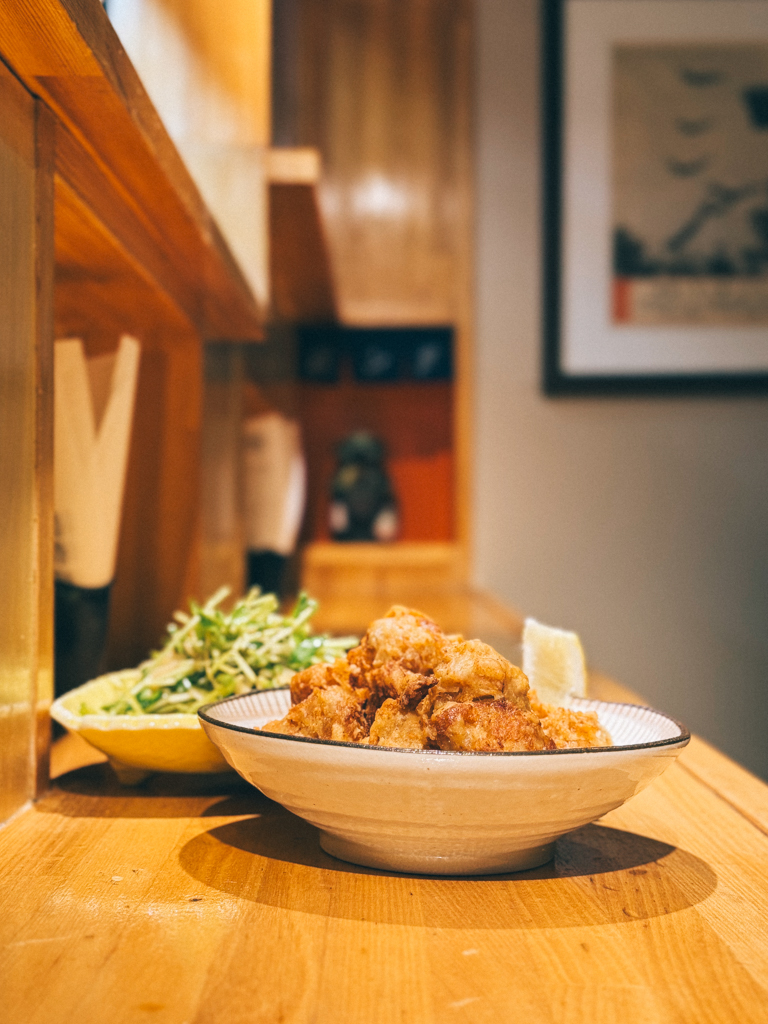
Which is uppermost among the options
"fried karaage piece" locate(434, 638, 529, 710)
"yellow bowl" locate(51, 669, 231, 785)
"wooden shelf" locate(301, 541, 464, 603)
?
"fried karaage piece" locate(434, 638, 529, 710)

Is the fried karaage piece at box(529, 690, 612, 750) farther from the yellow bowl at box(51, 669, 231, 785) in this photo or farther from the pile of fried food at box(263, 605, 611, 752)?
the yellow bowl at box(51, 669, 231, 785)

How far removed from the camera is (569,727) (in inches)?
25.6

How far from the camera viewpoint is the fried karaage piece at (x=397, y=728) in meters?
0.59

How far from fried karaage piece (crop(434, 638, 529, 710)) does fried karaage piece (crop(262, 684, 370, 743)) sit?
0.07 metres

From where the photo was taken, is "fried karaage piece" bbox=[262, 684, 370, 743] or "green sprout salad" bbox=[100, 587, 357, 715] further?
"green sprout salad" bbox=[100, 587, 357, 715]

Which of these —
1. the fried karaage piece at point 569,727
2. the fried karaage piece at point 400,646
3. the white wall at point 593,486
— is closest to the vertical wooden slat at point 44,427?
the fried karaage piece at point 400,646

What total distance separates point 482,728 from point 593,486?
96.7 inches

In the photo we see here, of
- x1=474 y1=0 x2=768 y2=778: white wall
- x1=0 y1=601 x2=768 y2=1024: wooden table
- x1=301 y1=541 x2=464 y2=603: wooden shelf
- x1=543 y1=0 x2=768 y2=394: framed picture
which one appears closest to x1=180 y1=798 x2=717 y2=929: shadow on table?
x1=0 y1=601 x2=768 y2=1024: wooden table

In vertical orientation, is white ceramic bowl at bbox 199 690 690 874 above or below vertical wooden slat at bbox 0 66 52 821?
below

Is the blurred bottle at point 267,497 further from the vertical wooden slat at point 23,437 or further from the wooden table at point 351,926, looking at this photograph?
the wooden table at point 351,926

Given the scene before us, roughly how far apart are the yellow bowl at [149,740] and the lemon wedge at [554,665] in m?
0.28

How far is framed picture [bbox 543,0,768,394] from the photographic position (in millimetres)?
2893

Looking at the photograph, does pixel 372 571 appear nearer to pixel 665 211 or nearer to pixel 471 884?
pixel 665 211

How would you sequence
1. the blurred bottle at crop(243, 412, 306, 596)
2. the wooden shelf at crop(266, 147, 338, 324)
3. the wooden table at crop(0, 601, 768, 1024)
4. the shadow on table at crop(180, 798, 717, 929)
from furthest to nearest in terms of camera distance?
1. the blurred bottle at crop(243, 412, 306, 596)
2. the wooden shelf at crop(266, 147, 338, 324)
3. the shadow on table at crop(180, 798, 717, 929)
4. the wooden table at crop(0, 601, 768, 1024)
